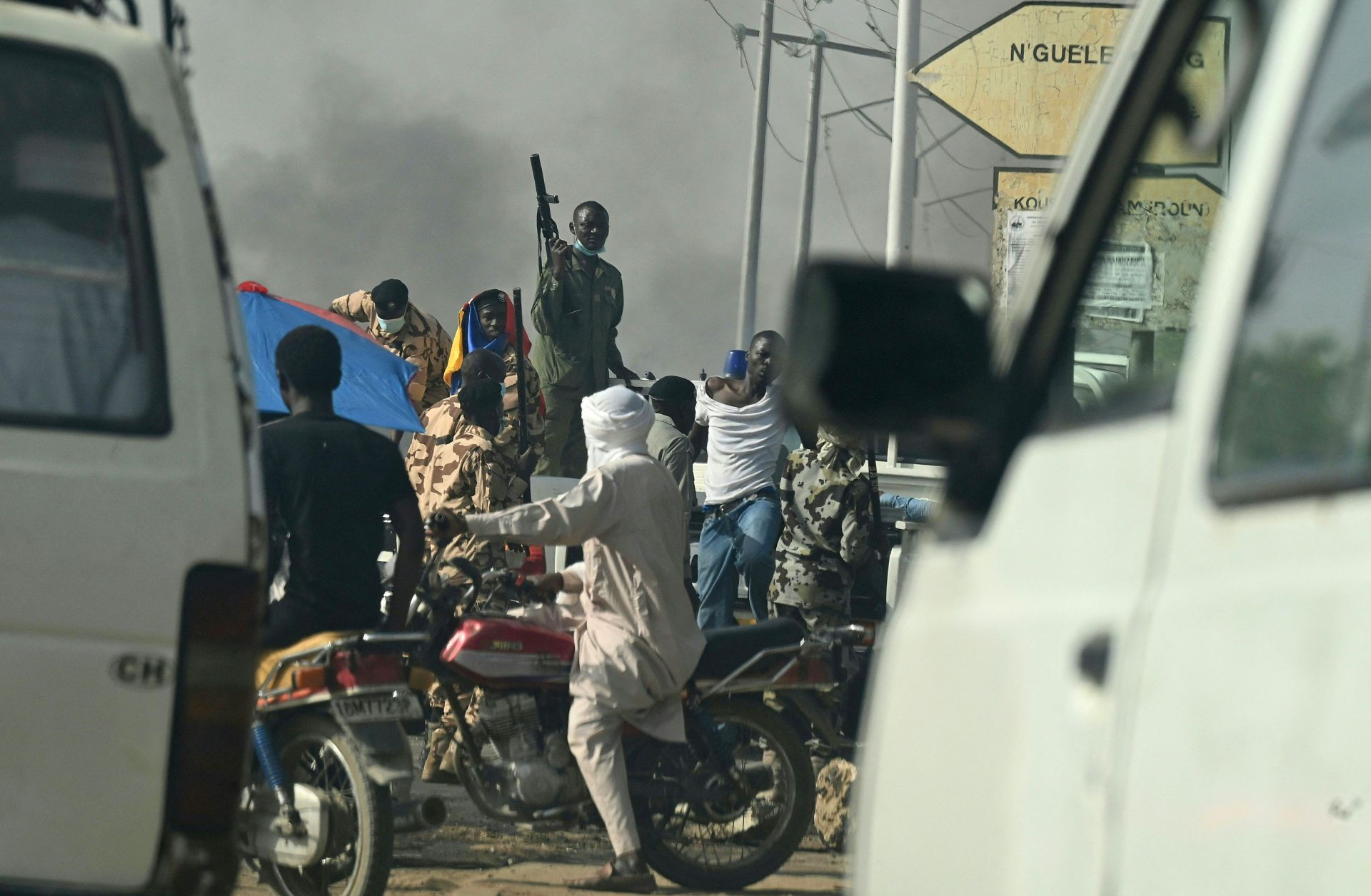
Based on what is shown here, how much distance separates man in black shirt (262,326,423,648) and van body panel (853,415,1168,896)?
3749 mm

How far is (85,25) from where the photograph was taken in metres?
3.06

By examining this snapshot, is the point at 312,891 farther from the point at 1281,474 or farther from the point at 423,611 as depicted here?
the point at 1281,474

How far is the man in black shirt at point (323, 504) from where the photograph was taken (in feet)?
18.4

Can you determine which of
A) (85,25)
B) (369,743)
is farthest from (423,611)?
(85,25)

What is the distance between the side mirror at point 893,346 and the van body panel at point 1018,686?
0.16m

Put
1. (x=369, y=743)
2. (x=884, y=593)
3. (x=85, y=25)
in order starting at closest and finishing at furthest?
(x=85, y=25)
(x=369, y=743)
(x=884, y=593)

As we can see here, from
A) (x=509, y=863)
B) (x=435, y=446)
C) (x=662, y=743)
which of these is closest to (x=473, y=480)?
(x=435, y=446)

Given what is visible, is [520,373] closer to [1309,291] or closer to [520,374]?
[520,374]

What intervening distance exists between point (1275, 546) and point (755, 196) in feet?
93.3

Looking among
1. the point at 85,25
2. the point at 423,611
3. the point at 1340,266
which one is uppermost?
the point at 85,25

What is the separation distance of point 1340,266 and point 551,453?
892 centimetres

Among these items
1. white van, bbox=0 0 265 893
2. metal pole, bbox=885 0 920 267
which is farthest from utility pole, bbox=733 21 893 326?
white van, bbox=0 0 265 893

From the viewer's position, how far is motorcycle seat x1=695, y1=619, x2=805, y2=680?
6.12 meters

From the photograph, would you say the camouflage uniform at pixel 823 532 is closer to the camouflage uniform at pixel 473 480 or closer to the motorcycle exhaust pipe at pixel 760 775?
the camouflage uniform at pixel 473 480
